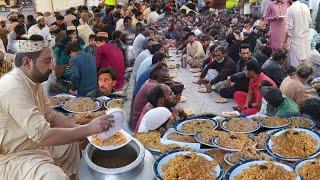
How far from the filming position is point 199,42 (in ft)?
27.8

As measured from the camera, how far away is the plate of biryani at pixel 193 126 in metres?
3.57

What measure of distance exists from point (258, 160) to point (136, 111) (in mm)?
2369

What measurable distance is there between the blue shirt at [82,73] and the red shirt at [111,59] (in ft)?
2.78

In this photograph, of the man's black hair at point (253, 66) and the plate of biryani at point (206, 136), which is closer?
the plate of biryani at point (206, 136)

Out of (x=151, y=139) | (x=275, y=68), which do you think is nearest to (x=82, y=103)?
(x=151, y=139)

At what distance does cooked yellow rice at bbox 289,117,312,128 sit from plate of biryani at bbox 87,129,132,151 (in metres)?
1.62

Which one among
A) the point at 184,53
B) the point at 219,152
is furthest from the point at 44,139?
the point at 184,53

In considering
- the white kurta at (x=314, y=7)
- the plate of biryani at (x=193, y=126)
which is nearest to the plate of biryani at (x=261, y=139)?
the plate of biryani at (x=193, y=126)

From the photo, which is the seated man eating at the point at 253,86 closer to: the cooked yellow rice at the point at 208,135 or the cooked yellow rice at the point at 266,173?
the cooked yellow rice at the point at 208,135

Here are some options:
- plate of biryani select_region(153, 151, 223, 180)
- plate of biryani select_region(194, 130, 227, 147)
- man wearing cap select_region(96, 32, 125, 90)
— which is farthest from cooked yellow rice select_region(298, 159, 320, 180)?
man wearing cap select_region(96, 32, 125, 90)

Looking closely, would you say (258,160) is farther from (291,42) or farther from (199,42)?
(199,42)

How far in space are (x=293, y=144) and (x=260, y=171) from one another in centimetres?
66

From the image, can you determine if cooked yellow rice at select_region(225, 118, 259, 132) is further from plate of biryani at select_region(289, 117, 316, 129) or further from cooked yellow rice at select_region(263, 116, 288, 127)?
plate of biryani at select_region(289, 117, 316, 129)

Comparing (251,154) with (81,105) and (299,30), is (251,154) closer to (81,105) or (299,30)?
(81,105)
